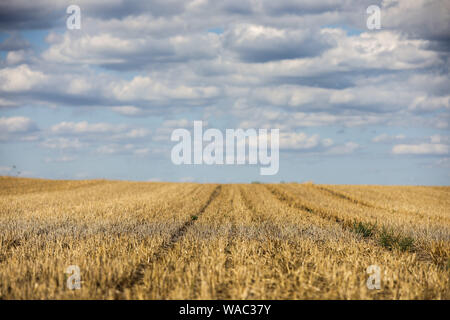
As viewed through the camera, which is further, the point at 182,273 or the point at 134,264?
the point at 134,264

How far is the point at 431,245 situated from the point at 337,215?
8422 millimetres

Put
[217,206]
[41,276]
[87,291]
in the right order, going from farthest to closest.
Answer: [217,206], [41,276], [87,291]

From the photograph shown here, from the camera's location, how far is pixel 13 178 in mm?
52281

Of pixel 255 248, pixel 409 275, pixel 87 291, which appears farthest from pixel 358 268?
pixel 87 291

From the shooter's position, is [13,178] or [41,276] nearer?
[41,276]

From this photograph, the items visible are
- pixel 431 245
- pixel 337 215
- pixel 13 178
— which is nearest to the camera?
pixel 431 245

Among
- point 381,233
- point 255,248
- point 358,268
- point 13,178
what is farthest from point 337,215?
point 13,178

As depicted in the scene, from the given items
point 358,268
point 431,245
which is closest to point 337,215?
point 431,245

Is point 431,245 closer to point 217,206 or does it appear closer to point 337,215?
point 337,215

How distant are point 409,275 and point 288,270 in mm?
2670

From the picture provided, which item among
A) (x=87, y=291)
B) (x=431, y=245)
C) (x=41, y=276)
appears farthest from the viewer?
(x=431, y=245)

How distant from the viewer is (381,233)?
51.0 ft
